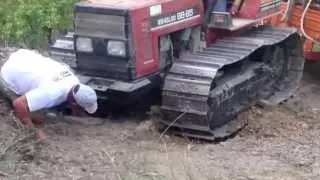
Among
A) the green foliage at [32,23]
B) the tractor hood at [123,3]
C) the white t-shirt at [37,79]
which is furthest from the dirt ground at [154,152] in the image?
the green foliage at [32,23]

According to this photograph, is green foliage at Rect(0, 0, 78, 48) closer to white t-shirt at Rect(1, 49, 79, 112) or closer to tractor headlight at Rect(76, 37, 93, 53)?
tractor headlight at Rect(76, 37, 93, 53)

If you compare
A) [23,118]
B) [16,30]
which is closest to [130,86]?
[23,118]

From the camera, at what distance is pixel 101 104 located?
825 centimetres

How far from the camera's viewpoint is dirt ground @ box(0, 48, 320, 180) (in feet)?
21.3

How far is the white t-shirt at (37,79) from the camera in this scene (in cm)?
703

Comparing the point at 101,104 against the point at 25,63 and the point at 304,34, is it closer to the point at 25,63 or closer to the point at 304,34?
the point at 25,63

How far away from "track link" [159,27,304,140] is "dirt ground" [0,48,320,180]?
19 centimetres

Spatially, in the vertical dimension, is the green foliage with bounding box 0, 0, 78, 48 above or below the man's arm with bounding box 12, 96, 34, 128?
above

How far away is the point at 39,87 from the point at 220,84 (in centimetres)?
200

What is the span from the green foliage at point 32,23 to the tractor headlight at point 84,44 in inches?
133

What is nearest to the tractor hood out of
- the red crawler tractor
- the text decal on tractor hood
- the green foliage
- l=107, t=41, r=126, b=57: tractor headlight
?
the red crawler tractor

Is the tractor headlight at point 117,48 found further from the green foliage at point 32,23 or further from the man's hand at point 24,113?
the green foliage at point 32,23

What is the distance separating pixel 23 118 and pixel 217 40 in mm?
2730

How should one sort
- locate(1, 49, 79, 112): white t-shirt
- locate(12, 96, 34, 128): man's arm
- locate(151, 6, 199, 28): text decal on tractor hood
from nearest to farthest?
locate(12, 96, 34, 128): man's arm → locate(1, 49, 79, 112): white t-shirt → locate(151, 6, 199, 28): text decal on tractor hood
